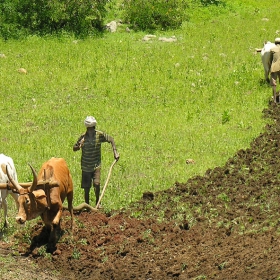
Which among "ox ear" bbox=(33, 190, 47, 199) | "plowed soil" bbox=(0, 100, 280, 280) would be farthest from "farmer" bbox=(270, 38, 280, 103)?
"ox ear" bbox=(33, 190, 47, 199)

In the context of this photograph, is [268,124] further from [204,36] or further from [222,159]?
[204,36]

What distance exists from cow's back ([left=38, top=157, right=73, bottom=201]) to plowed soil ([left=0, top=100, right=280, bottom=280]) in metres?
0.70

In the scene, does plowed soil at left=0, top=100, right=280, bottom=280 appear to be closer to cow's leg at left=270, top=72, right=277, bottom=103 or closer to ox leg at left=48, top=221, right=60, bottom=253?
ox leg at left=48, top=221, right=60, bottom=253

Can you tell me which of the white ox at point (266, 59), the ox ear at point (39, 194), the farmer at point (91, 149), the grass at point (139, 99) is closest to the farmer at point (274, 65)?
the grass at point (139, 99)

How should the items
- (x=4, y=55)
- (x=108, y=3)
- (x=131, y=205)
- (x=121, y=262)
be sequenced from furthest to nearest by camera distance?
1. (x=108, y=3)
2. (x=4, y=55)
3. (x=131, y=205)
4. (x=121, y=262)

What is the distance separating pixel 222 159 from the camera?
14.5 meters

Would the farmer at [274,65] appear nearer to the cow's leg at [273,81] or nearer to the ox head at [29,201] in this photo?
the cow's leg at [273,81]

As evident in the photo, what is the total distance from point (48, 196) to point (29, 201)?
13.7 inches

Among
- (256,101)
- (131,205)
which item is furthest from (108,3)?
(131,205)

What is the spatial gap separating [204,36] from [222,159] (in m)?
10.0

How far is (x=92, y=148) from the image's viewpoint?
38.3 feet

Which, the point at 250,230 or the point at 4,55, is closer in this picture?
the point at 250,230

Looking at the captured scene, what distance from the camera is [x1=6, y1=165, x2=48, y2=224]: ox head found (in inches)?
383

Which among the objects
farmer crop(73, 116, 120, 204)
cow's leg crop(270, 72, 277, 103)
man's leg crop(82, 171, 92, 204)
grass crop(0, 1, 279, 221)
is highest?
farmer crop(73, 116, 120, 204)
